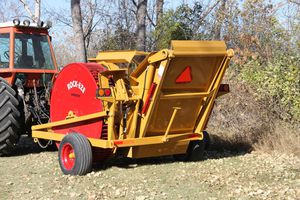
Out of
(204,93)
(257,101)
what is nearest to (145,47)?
(257,101)

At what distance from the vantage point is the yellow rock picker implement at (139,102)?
6.68 metres

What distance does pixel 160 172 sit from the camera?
6.98m

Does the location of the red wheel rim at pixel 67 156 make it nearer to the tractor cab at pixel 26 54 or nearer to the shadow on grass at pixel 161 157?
the shadow on grass at pixel 161 157

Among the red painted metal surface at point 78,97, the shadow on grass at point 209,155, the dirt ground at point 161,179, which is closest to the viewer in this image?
the dirt ground at point 161,179

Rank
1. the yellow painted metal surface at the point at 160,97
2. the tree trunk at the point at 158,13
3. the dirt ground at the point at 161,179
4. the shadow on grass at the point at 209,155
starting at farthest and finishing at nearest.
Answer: the tree trunk at the point at 158,13 → the shadow on grass at the point at 209,155 → the yellow painted metal surface at the point at 160,97 → the dirt ground at the point at 161,179

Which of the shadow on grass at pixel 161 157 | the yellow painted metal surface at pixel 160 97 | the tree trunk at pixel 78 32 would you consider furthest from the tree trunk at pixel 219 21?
the yellow painted metal surface at pixel 160 97

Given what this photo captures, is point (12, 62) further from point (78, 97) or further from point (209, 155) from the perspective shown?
point (209, 155)

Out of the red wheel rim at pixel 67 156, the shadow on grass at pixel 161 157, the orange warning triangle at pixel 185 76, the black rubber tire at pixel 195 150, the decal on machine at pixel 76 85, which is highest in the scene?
the orange warning triangle at pixel 185 76

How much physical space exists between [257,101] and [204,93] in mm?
3075

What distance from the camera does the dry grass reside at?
862 cm

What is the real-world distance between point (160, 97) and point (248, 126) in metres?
3.48

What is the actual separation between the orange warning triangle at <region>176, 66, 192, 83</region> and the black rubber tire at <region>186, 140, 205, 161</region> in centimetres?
137

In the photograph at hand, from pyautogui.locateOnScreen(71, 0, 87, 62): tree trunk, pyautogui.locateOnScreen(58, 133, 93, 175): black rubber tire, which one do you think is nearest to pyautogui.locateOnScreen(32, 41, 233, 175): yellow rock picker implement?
pyautogui.locateOnScreen(58, 133, 93, 175): black rubber tire

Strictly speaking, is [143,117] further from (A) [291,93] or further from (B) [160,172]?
(A) [291,93]
